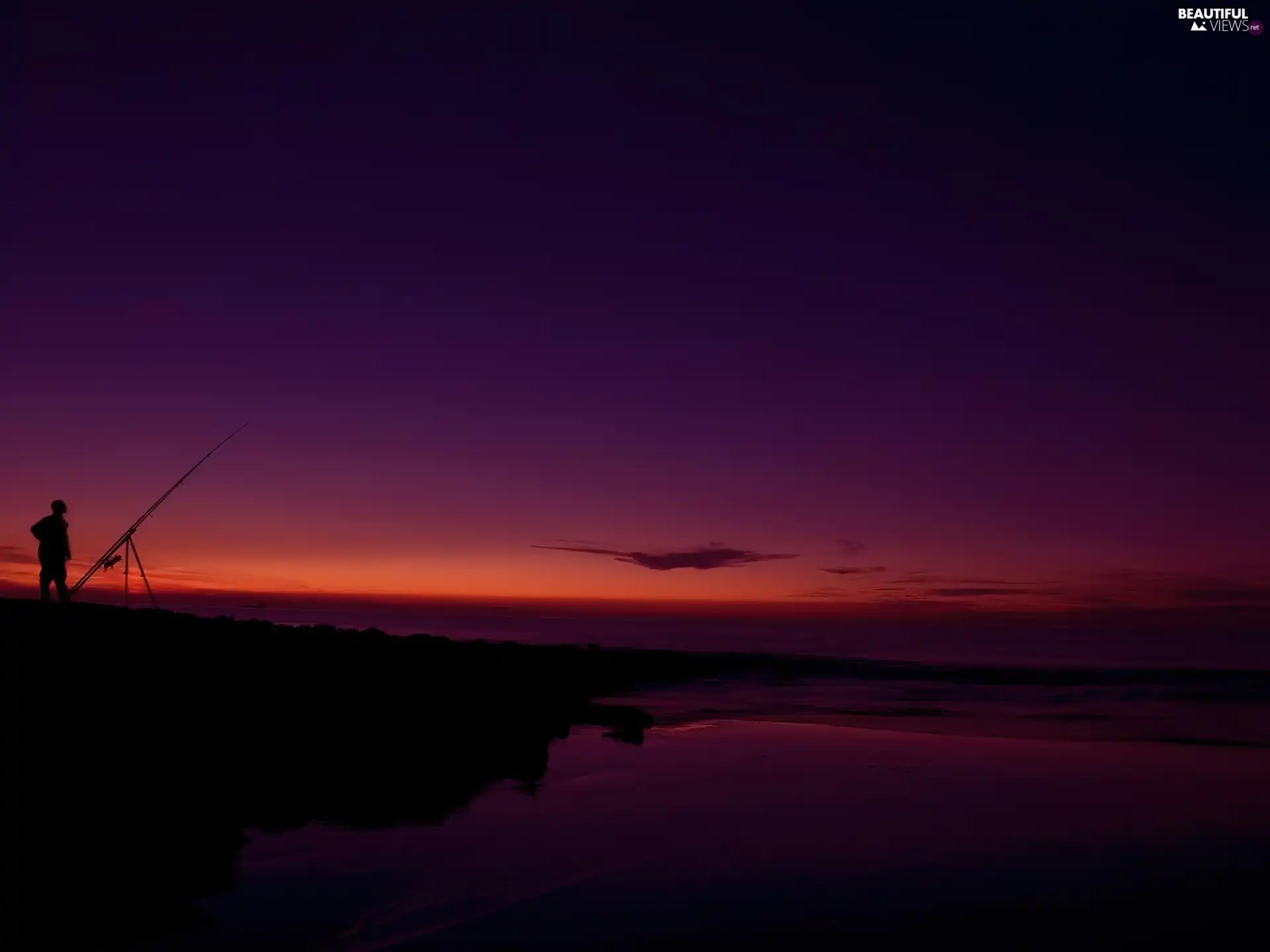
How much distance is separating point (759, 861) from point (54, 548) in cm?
1132

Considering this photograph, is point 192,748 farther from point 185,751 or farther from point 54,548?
point 54,548

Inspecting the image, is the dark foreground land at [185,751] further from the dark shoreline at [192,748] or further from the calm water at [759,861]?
the calm water at [759,861]

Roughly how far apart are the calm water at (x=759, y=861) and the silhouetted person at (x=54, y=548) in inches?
265

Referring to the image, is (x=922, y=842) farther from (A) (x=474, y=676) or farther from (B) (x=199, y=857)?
(A) (x=474, y=676)

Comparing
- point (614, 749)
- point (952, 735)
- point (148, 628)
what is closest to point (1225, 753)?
point (952, 735)

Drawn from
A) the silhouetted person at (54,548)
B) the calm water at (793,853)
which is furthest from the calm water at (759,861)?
the silhouetted person at (54,548)

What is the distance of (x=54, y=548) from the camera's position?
43.7 feet

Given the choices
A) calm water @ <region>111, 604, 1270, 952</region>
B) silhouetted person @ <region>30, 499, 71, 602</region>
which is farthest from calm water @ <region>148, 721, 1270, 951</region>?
silhouetted person @ <region>30, 499, 71, 602</region>

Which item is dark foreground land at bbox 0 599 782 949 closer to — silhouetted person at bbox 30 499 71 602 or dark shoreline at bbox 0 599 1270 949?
dark shoreline at bbox 0 599 1270 949

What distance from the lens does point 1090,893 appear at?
8.43 metres

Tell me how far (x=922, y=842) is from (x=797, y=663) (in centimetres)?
3691

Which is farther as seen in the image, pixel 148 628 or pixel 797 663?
pixel 797 663

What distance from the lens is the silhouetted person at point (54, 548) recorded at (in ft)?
43.2

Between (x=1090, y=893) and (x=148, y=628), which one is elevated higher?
(x=148, y=628)
